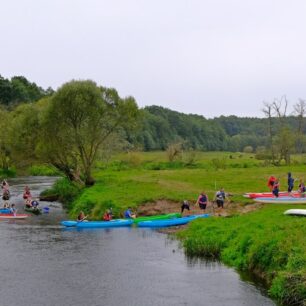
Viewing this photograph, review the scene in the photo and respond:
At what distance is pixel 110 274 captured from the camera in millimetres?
24375

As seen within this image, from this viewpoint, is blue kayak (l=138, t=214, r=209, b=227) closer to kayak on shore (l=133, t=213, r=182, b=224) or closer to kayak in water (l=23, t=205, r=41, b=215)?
kayak on shore (l=133, t=213, r=182, b=224)

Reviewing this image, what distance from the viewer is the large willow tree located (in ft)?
177

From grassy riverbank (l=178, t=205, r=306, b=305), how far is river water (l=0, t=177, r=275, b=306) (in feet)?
2.94

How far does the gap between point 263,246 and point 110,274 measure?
7477 millimetres

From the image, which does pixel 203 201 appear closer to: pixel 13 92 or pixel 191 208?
pixel 191 208

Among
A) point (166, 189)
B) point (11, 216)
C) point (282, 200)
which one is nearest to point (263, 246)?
point (282, 200)

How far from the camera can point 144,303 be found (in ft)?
65.5

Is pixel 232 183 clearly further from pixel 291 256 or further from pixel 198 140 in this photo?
pixel 198 140

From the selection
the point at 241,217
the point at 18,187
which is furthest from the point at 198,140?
the point at 241,217

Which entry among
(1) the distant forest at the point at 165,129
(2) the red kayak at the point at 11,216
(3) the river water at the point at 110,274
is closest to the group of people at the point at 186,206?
(3) the river water at the point at 110,274

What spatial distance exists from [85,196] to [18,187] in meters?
22.8

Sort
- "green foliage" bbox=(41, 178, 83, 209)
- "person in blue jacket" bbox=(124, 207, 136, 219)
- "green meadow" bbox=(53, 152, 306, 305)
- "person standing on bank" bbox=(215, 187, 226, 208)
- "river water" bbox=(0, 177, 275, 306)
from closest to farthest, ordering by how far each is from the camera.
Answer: "green meadow" bbox=(53, 152, 306, 305) → "river water" bbox=(0, 177, 275, 306) → "person in blue jacket" bbox=(124, 207, 136, 219) → "person standing on bank" bbox=(215, 187, 226, 208) → "green foliage" bbox=(41, 178, 83, 209)

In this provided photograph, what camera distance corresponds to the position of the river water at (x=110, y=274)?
2050cm

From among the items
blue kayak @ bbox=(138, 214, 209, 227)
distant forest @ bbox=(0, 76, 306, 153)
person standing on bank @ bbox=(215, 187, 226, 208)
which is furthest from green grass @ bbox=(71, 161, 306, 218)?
distant forest @ bbox=(0, 76, 306, 153)
